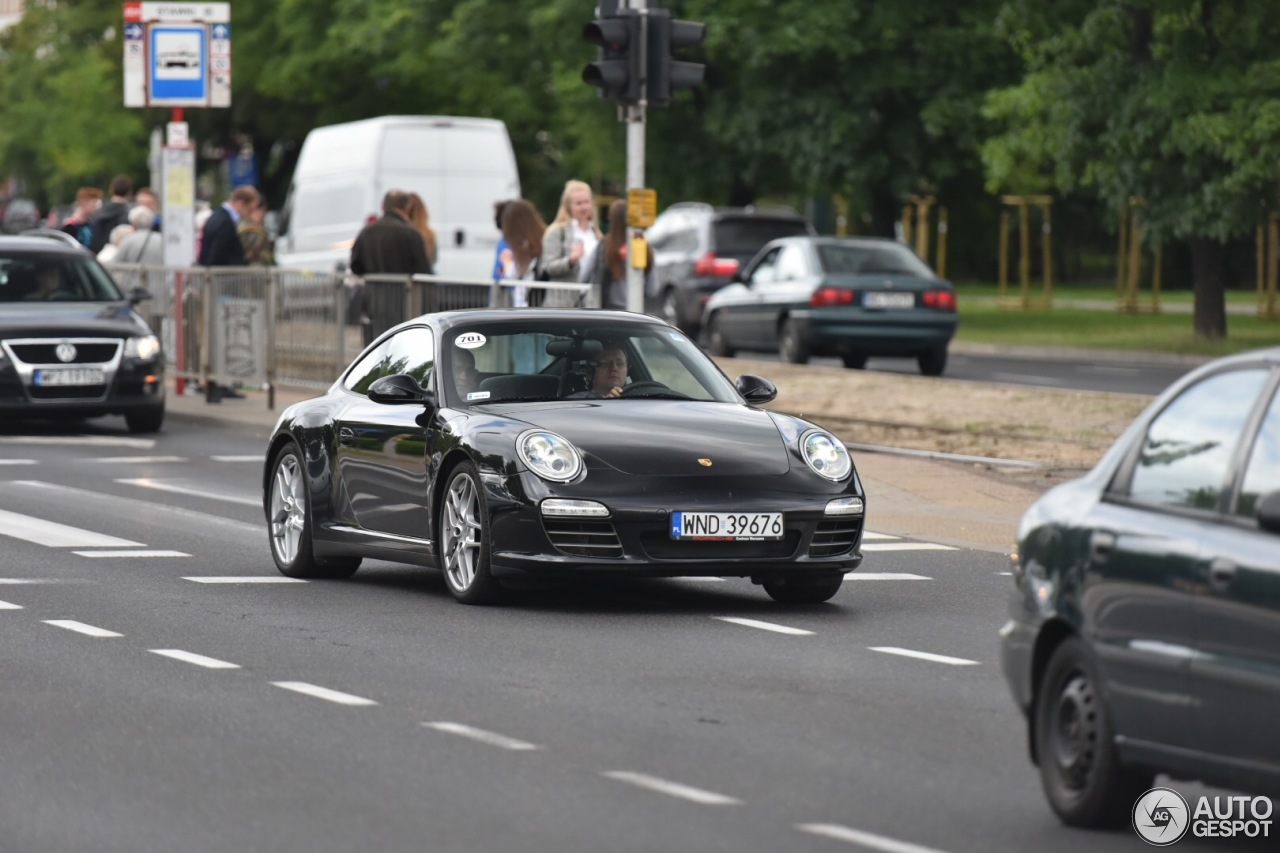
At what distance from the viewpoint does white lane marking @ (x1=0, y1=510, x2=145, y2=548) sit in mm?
14375

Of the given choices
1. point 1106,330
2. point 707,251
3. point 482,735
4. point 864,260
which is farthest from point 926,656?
point 1106,330

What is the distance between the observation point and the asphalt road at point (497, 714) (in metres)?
6.95

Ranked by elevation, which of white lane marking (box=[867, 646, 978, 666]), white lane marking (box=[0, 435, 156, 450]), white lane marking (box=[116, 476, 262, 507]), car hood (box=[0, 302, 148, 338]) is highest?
car hood (box=[0, 302, 148, 338])

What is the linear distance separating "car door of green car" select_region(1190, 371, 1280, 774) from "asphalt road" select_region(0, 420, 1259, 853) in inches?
17.6

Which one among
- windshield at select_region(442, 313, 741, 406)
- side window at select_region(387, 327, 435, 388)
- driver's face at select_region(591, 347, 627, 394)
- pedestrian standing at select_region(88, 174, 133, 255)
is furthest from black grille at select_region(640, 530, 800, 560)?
pedestrian standing at select_region(88, 174, 133, 255)

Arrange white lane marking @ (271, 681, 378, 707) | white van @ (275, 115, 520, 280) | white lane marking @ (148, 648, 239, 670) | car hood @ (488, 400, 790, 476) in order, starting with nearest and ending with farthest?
white lane marking @ (271, 681, 378, 707) → white lane marking @ (148, 648, 239, 670) → car hood @ (488, 400, 790, 476) → white van @ (275, 115, 520, 280)

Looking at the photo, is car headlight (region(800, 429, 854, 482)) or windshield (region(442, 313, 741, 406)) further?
windshield (region(442, 313, 741, 406))

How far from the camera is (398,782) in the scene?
7547 mm

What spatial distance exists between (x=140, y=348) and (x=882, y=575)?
34.2 ft

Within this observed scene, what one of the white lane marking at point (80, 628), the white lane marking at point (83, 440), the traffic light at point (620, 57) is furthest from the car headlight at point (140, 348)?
the white lane marking at point (80, 628)

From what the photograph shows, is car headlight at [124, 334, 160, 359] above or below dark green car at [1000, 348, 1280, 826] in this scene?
below

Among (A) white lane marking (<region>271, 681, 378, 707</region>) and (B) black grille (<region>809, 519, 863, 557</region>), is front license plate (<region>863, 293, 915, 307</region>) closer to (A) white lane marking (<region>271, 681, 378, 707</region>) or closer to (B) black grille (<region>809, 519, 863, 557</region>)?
(B) black grille (<region>809, 519, 863, 557</region>)

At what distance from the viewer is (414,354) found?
12.7m

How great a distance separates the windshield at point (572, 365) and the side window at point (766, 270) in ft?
65.3
